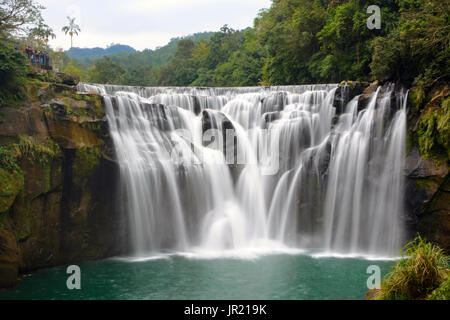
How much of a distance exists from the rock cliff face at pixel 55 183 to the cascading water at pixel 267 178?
0.84 meters

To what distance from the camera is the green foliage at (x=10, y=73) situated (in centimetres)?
1321

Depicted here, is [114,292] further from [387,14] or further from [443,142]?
[387,14]

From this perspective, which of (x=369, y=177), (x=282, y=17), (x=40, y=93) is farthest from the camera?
(x=282, y=17)

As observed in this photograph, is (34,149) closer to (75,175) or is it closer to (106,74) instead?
(75,175)

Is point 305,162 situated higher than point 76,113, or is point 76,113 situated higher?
point 76,113

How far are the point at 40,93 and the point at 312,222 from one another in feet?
37.2

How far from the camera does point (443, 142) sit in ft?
47.0

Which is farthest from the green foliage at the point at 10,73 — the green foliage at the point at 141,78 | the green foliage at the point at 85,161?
the green foliage at the point at 141,78

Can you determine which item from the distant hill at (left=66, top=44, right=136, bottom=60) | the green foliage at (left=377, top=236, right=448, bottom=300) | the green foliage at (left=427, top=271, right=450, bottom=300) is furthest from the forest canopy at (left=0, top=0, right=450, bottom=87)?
the distant hill at (left=66, top=44, right=136, bottom=60)

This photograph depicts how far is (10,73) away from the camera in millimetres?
13430

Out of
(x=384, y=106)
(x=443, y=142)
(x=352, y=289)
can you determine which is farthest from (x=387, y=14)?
(x=352, y=289)

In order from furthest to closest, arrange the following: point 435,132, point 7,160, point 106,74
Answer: point 106,74 < point 435,132 < point 7,160

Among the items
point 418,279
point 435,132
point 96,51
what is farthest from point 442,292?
point 96,51

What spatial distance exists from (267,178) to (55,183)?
27.7 feet
